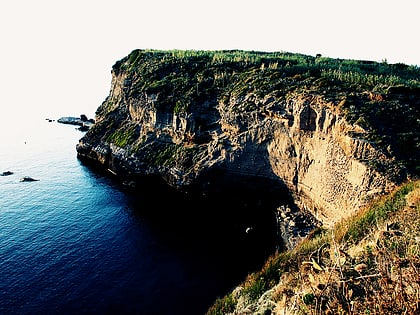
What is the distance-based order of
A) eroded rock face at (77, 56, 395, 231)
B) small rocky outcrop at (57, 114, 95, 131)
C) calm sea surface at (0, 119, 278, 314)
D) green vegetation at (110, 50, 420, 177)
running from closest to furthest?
calm sea surface at (0, 119, 278, 314), green vegetation at (110, 50, 420, 177), eroded rock face at (77, 56, 395, 231), small rocky outcrop at (57, 114, 95, 131)

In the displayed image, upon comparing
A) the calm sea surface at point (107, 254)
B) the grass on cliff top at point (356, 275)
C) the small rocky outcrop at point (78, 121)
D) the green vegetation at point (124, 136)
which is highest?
the grass on cliff top at point (356, 275)

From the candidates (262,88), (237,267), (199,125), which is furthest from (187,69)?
(237,267)

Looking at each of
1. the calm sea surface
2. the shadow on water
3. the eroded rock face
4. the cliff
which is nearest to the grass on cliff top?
the cliff

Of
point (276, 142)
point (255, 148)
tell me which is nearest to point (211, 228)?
point (255, 148)

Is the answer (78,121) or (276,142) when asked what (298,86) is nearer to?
(276,142)

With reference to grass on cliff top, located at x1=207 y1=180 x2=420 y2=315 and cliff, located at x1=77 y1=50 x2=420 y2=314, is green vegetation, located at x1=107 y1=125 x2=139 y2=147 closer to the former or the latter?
cliff, located at x1=77 y1=50 x2=420 y2=314

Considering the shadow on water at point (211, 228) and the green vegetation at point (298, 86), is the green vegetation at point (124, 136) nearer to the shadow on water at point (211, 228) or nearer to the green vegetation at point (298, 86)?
the green vegetation at point (298, 86)

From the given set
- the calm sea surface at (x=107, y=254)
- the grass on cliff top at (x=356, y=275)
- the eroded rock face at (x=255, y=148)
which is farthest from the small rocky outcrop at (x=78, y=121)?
the grass on cliff top at (x=356, y=275)
